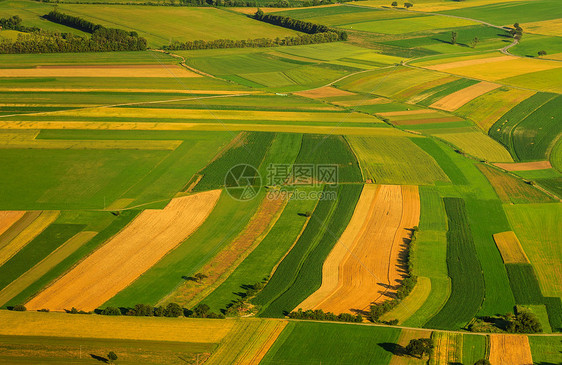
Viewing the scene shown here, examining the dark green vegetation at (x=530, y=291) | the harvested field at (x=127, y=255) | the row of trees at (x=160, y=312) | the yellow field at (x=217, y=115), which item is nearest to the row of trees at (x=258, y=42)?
the yellow field at (x=217, y=115)

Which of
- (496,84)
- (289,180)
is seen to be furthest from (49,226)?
(496,84)

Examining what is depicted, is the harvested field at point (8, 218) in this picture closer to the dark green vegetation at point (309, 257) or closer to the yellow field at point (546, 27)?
the dark green vegetation at point (309, 257)

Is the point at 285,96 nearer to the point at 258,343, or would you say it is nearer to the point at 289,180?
the point at 289,180

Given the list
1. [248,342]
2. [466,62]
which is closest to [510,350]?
[248,342]

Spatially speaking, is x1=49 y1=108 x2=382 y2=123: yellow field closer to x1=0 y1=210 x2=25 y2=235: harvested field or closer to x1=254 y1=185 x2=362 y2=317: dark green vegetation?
x1=254 y1=185 x2=362 y2=317: dark green vegetation

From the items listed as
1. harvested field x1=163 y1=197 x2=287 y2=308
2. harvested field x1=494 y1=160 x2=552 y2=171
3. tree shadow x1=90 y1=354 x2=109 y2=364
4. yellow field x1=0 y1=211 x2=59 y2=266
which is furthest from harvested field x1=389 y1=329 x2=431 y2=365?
harvested field x1=494 y1=160 x2=552 y2=171
